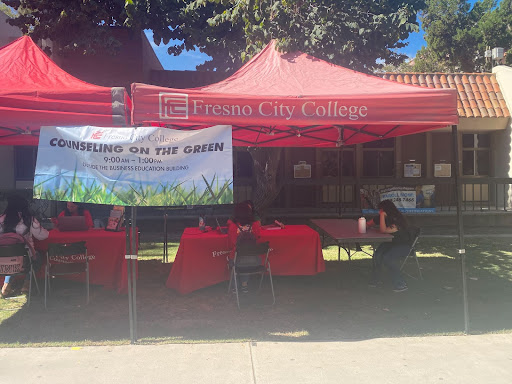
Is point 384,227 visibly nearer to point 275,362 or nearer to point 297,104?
point 297,104

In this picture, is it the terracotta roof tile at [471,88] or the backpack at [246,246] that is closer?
the backpack at [246,246]

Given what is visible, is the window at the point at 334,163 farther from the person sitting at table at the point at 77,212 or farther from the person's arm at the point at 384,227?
the person sitting at table at the point at 77,212

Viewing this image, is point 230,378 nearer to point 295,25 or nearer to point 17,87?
point 17,87

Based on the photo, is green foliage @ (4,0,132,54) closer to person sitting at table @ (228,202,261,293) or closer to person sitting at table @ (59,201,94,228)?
person sitting at table @ (59,201,94,228)

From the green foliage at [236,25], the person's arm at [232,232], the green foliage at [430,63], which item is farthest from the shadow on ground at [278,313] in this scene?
the green foliage at [430,63]

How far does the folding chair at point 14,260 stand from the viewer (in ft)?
17.0

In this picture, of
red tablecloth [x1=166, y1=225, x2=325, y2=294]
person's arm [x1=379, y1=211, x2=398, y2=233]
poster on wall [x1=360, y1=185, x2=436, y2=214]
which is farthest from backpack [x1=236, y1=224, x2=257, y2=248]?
poster on wall [x1=360, y1=185, x2=436, y2=214]

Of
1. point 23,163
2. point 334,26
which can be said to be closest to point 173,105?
point 334,26

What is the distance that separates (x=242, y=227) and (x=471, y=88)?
11724 millimetres

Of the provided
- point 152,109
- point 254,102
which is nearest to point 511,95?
point 254,102

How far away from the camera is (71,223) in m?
6.30

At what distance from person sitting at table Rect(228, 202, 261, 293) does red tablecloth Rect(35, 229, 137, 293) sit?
156cm

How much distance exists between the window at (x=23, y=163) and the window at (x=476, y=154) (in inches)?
577

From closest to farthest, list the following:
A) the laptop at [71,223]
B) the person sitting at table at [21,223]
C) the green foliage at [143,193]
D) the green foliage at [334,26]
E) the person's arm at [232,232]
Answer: the green foliage at [143,193]
the person sitting at table at [21,223]
the person's arm at [232,232]
the laptop at [71,223]
the green foliage at [334,26]
